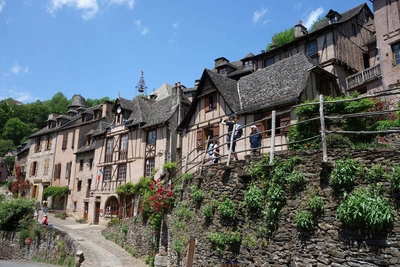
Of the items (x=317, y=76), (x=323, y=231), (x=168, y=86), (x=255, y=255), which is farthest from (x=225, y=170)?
(x=168, y=86)

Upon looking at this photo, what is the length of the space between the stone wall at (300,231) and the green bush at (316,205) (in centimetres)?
8

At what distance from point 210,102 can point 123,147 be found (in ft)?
32.4

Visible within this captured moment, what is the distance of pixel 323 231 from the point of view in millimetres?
6285

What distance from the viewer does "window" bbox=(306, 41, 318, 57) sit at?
22030mm

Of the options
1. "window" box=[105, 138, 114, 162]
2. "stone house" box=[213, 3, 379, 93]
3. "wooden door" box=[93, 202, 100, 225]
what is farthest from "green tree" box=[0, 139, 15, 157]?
"stone house" box=[213, 3, 379, 93]

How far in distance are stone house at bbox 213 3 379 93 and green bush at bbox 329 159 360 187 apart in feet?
47.3

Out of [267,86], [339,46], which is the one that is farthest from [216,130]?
[339,46]

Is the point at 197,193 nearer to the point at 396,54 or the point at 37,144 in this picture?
the point at 396,54

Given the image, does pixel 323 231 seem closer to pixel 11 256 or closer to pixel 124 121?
pixel 124 121

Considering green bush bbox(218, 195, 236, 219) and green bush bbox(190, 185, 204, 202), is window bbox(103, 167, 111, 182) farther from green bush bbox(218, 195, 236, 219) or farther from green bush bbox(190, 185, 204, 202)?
green bush bbox(218, 195, 236, 219)

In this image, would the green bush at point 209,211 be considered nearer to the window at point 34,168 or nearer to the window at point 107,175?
the window at point 107,175

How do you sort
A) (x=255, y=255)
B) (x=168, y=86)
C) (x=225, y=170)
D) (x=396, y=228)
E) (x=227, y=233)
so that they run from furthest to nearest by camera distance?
(x=168, y=86) → (x=225, y=170) → (x=227, y=233) → (x=255, y=255) → (x=396, y=228)

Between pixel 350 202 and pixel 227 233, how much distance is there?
3.80 metres

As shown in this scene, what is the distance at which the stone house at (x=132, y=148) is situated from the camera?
2206cm
